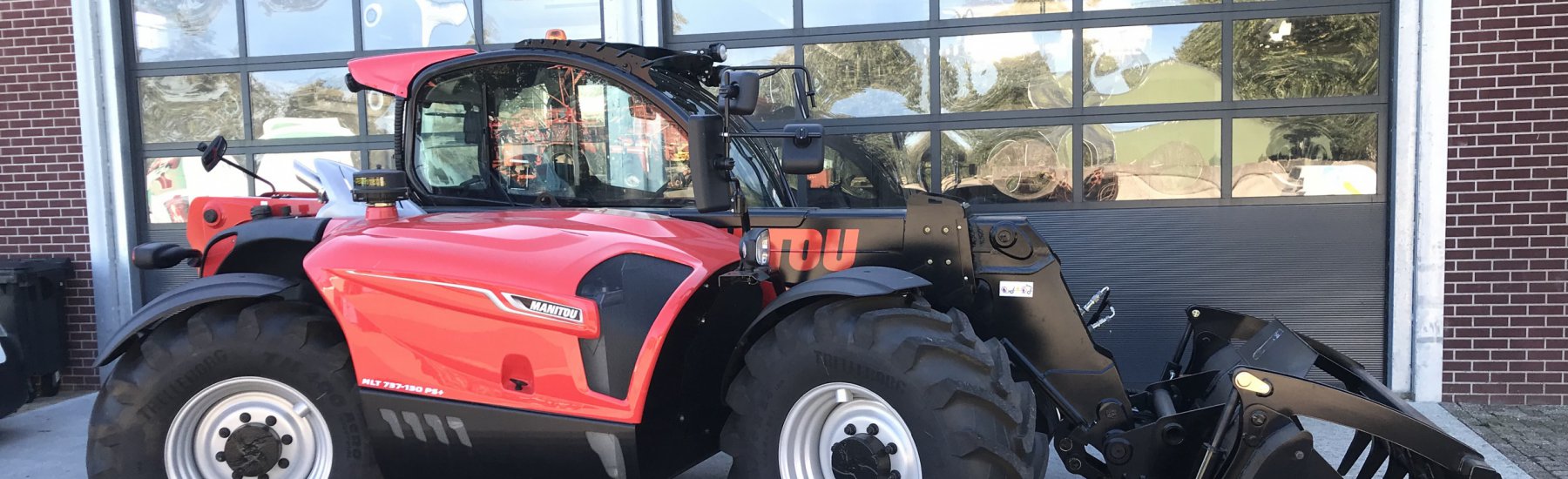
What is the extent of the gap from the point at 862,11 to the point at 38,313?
6.15 metres

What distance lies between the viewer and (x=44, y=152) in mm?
7297

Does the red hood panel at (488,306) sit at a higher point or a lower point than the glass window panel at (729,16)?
lower

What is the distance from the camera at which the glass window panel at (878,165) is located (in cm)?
686

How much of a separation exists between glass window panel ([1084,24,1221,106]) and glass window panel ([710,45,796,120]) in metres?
2.06

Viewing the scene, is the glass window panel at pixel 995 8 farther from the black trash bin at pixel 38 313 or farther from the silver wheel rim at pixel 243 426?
the black trash bin at pixel 38 313

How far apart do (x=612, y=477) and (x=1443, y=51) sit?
5834mm

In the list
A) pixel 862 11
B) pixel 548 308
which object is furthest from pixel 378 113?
pixel 548 308

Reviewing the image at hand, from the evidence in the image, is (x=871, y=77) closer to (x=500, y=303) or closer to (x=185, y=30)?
(x=500, y=303)

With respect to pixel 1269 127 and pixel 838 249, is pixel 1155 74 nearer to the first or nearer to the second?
pixel 1269 127

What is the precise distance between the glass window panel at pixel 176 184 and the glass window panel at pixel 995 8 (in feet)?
18.3

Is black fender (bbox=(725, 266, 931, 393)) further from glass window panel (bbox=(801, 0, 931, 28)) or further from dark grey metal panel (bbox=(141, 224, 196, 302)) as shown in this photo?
dark grey metal panel (bbox=(141, 224, 196, 302))

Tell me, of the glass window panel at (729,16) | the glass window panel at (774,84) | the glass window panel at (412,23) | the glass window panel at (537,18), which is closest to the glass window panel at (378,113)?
the glass window panel at (412,23)

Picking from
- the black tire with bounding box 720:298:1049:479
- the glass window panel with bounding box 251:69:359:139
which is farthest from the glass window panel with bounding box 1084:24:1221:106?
the glass window panel with bounding box 251:69:359:139

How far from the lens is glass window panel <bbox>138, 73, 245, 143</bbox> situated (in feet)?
24.9
